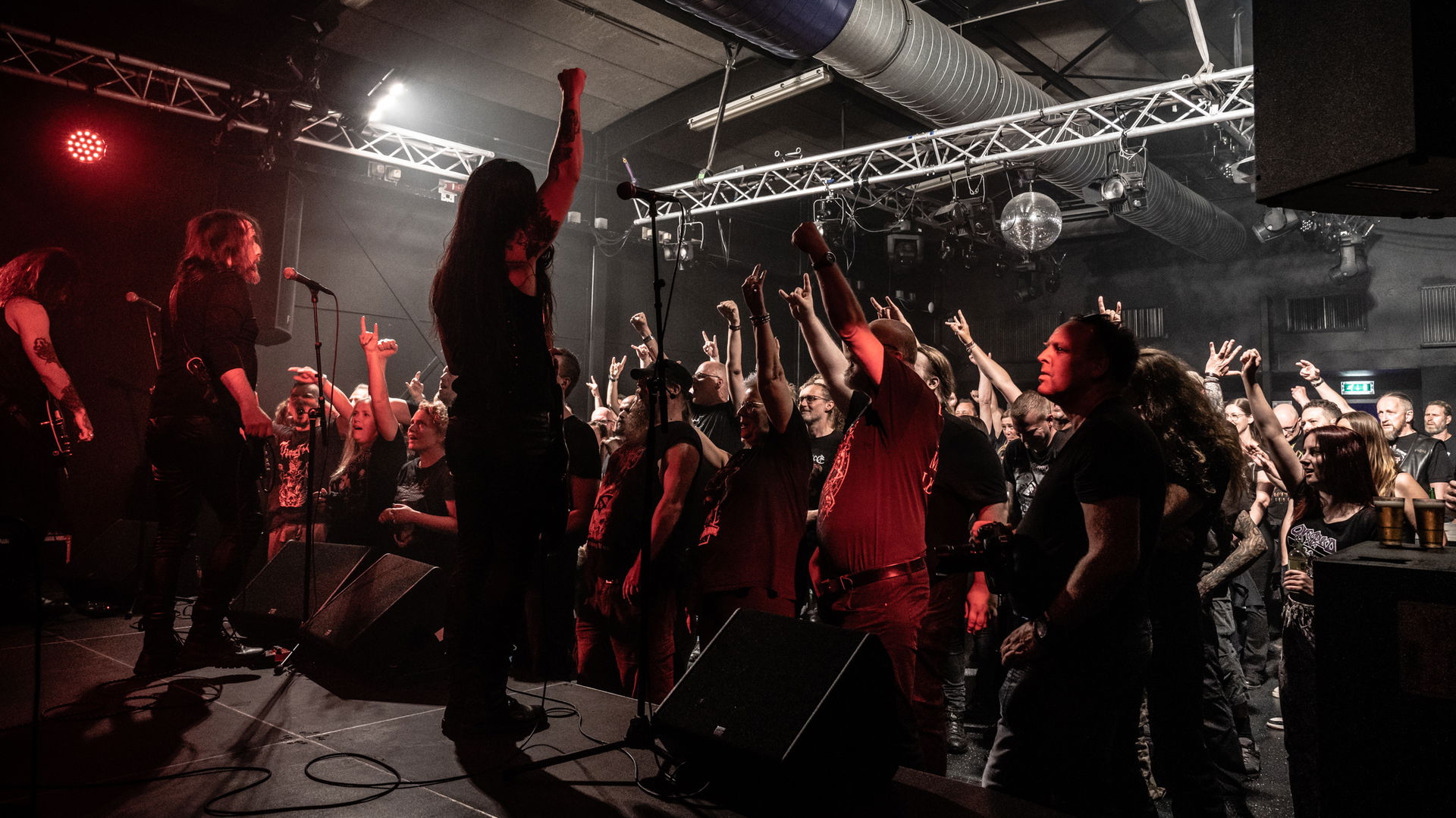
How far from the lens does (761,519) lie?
119 inches

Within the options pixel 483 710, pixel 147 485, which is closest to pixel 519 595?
pixel 483 710

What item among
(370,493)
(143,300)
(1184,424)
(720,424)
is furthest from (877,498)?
(143,300)

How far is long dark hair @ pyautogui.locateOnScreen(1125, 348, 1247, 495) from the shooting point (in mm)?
2695

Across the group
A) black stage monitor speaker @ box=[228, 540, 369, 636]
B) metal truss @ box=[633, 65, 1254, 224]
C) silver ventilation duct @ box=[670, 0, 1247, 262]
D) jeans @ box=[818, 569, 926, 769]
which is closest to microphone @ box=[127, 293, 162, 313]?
black stage monitor speaker @ box=[228, 540, 369, 636]

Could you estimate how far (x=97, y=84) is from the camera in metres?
6.59

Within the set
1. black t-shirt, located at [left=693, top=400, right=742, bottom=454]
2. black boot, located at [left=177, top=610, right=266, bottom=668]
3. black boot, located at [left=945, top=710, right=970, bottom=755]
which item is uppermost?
black t-shirt, located at [left=693, top=400, right=742, bottom=454]

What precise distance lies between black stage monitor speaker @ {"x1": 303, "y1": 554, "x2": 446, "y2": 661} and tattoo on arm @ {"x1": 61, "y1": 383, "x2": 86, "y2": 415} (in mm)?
2200

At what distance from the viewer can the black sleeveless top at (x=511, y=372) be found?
2295 millimetres

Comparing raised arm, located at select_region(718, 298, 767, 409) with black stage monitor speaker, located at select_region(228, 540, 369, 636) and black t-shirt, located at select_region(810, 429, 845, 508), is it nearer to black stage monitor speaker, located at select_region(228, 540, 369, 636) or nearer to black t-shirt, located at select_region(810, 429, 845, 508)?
black t-shirt, located at select_region(810, 429, 845, 508)

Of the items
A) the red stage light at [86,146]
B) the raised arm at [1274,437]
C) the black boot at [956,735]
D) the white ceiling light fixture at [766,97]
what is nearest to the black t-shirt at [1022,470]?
the raised arm at [1274,437]

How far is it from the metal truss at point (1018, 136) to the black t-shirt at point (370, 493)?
5.01 m

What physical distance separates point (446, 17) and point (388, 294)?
8.88 feet

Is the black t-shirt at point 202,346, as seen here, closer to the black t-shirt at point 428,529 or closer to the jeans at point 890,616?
the black t-shirt at point 428,529

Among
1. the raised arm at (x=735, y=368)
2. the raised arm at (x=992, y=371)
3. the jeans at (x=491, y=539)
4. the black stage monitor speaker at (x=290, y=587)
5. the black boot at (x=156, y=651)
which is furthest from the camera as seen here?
the raised arm at (x=992, y=371)
